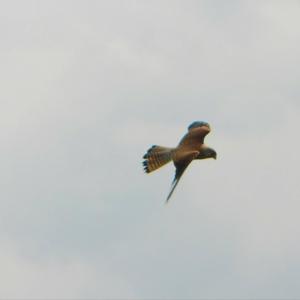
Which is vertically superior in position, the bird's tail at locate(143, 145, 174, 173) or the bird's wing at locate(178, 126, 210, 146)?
the bird's wing at locate(178, 126, 210, 146)

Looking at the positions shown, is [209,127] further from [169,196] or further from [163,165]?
[169,196]

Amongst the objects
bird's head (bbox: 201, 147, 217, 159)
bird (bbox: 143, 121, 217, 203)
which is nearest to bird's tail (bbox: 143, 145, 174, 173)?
bird (bbox: 143, 121, 217, 203)

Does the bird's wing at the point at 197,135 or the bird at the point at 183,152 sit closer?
the bird at the point at 183,152

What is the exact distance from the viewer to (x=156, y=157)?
43344mm

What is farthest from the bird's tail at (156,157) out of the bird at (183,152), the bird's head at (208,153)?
the bird's head at (208,153)

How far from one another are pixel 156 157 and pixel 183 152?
4.88 feet

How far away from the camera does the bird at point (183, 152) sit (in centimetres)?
4300

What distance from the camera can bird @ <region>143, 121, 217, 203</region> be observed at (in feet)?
141

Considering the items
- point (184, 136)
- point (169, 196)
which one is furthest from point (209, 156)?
point (169, 196)

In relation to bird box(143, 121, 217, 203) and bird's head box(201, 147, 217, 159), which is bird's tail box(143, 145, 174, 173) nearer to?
bird box(143, 121, 217, 203)

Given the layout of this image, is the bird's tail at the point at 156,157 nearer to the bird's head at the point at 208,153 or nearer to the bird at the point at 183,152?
the bird at the point at 183,152

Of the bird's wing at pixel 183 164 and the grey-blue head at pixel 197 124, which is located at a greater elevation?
the grey-blue head at pixel 197 124

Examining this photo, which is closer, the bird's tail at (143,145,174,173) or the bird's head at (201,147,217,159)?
the bird's tail at (143,145,174,173)

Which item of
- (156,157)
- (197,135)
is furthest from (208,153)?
(156,157)
